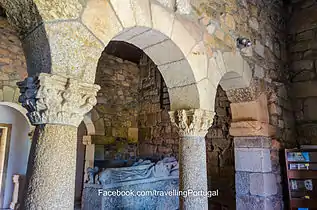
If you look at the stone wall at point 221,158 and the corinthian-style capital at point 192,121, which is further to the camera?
the stone wall at point 221,158

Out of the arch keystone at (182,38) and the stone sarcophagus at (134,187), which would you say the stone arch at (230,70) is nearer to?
the arch keystone at (182,38)

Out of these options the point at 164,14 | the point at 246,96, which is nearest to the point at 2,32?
the point at 164,14

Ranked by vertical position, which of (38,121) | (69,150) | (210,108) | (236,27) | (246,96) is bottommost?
(69,150)

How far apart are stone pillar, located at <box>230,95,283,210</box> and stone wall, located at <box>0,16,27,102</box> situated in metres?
3.27

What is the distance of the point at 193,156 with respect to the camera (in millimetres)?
2064

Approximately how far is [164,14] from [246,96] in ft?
5.23

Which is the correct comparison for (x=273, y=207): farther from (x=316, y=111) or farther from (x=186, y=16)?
(x=186, y=16)

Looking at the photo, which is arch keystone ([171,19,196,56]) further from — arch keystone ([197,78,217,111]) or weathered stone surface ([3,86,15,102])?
weathered stone surface ([3,86,15,102])

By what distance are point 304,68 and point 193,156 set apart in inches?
104

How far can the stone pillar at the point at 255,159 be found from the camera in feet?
9.55

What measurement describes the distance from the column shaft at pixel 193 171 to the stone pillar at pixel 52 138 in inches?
40.5

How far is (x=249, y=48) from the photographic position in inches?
115

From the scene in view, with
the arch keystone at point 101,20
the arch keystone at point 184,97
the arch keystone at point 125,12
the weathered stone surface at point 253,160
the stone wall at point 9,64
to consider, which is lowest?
the weathered stone surface at point 253,160
